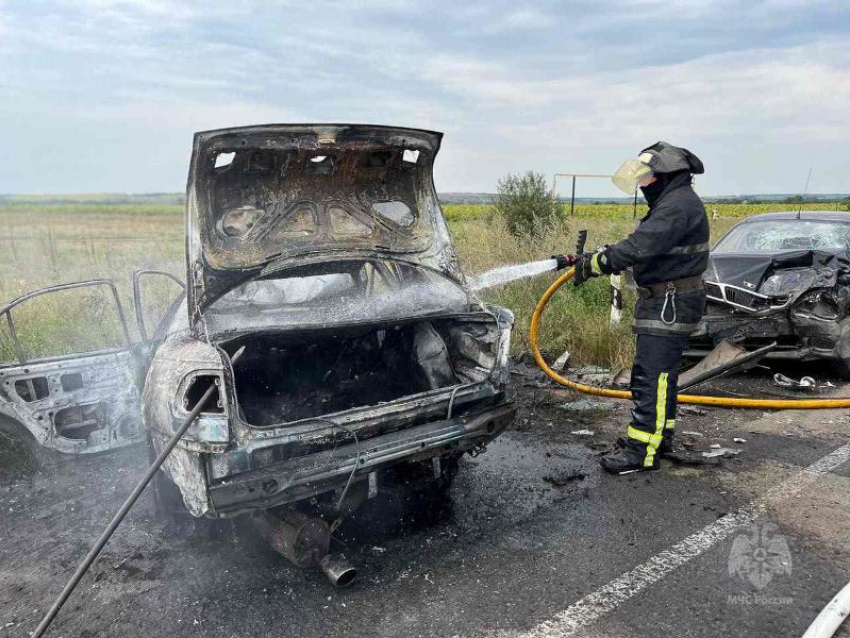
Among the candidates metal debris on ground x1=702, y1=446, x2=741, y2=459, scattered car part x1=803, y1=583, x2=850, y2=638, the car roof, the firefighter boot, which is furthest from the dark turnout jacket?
the car roof

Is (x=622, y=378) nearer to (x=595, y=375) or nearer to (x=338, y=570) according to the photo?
(x=595, y=375)

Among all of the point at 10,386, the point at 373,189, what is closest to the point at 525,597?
the point at 373,189

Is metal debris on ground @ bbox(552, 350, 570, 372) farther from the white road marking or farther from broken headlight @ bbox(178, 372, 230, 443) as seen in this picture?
broken headlight @ bbox(178, 372, 230, 443)

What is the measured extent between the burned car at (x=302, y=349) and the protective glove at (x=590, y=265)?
89 centimetres

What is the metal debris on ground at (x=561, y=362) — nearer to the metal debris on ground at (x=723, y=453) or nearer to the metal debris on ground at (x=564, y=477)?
the metal debris on ground at (x=723, y=453)

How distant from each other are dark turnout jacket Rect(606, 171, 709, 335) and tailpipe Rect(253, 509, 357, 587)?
2.50 m

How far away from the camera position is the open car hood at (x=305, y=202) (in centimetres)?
345

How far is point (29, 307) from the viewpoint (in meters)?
8.16

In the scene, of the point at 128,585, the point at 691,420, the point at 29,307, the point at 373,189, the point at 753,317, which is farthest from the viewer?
the point at 29,307

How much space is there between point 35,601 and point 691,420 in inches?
182

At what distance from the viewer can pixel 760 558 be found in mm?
3154

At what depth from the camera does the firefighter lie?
4.11m

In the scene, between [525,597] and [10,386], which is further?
[10,386]

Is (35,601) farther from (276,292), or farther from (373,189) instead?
(373,189)
